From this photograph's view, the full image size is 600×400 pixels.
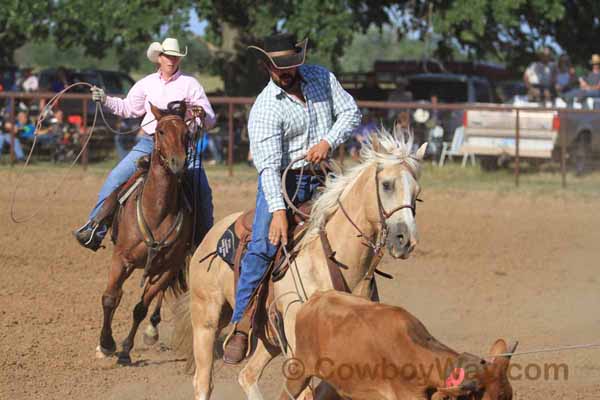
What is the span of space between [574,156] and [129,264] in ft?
37.0

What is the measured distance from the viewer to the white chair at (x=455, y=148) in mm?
17359

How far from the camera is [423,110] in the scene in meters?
17.5

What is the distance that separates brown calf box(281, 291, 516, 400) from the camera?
394cm

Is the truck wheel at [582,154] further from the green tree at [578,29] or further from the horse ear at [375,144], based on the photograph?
the horse ear at [375,144]

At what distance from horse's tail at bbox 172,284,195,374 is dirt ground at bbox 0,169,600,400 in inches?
9.8

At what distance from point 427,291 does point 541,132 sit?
7.88m

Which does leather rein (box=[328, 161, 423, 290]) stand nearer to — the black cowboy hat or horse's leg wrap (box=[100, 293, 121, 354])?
the black cowboy hat

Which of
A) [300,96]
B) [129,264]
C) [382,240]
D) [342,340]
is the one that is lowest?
[129,264]

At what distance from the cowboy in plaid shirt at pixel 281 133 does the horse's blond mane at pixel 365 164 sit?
0.52ft

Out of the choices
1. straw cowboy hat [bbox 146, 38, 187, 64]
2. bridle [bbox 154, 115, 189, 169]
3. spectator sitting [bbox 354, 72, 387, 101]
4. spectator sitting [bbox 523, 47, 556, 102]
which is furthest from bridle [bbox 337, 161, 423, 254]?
spectator sitting [bbox 354, 72, 387, 101]

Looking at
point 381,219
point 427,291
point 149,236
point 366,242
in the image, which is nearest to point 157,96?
point 149,236

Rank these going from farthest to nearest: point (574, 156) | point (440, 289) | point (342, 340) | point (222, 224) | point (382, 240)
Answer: point (574, 156)
point (440, 289)
point (222, 224)
point (382, 240)
point (342, 340)

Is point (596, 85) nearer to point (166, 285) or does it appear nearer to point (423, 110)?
point (423, 110)

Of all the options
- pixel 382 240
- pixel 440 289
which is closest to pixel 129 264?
pixel 382 240
